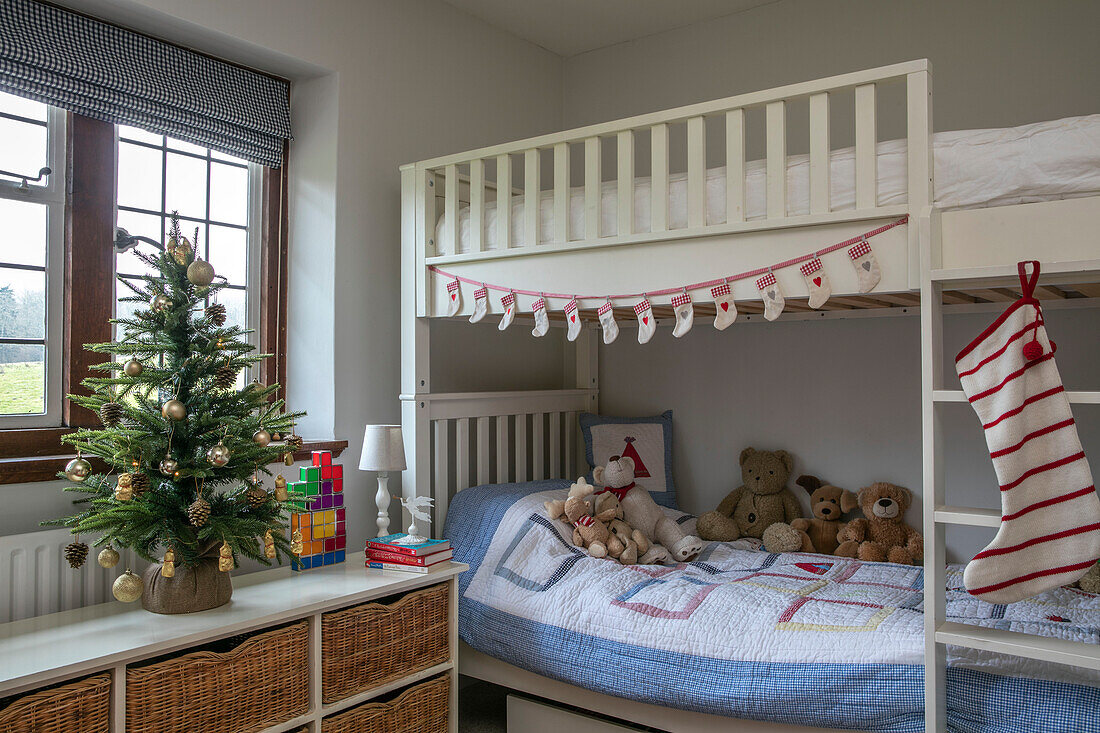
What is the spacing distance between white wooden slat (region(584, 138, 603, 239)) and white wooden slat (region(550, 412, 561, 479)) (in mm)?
1173

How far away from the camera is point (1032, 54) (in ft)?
8.88

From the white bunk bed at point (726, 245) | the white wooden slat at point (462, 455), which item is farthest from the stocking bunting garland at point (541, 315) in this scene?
the white wooden slat at point (462, 455)

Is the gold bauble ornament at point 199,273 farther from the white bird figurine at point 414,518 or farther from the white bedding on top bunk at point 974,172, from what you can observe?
the white bedding on top bunk at point 974,172

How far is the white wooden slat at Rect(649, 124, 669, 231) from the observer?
218 centimetres

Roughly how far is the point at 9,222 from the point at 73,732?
1306 mm

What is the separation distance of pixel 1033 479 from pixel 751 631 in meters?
0.70

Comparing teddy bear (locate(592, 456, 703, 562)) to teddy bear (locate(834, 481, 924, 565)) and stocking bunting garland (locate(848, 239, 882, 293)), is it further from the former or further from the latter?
stocking bunting garland (locate(848, 239, 882, 293))

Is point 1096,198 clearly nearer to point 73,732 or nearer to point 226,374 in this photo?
point 226,374

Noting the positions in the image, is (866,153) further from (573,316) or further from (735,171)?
(573,316)

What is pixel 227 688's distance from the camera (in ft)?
5.83

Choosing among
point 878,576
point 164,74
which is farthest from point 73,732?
point 878,576

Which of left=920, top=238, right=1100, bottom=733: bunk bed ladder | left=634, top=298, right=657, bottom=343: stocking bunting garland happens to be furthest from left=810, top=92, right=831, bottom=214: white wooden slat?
left=634, top=298, right=657, bottom=343: stocking bunting garland

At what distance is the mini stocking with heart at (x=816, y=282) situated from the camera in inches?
75.9

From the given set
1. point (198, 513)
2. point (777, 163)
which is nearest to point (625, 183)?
point (777, 163)
